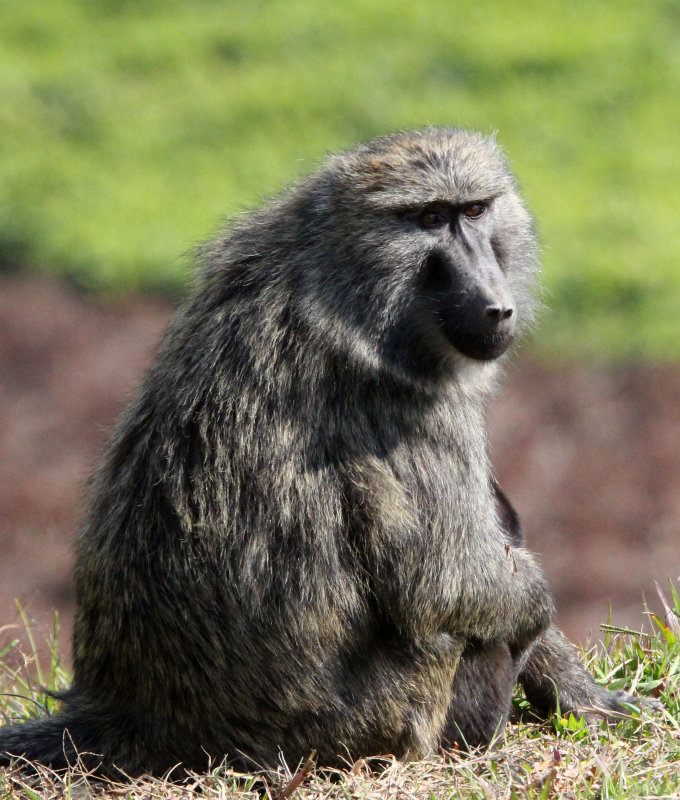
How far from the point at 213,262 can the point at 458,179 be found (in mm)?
904

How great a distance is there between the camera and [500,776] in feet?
13.5

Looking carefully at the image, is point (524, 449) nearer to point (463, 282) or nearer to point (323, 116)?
point (323, 116)

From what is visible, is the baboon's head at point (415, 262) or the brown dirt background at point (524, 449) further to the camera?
the brown dirt background at point (524, 449)

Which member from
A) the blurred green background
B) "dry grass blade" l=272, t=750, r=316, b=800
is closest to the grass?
"dry grass blade" l=272, t=750, r=316, b=800

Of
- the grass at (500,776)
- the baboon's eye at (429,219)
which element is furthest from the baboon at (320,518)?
the grass at (500,776)

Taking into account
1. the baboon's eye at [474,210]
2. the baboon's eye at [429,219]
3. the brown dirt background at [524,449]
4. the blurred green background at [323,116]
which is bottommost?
the brown dirt background at [524,449]

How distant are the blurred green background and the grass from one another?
11.9 m

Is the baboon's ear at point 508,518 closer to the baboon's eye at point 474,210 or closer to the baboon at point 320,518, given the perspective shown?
the baboon at point 320,518

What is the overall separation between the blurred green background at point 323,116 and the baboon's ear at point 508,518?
11.4 m

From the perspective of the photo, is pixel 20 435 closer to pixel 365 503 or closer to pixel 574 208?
pixel 574 208

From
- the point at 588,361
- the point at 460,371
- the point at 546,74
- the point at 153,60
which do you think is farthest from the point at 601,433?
the point at 460,371

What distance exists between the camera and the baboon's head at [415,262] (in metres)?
4.41

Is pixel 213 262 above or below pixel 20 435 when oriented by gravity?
above

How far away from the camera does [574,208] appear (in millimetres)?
17156
